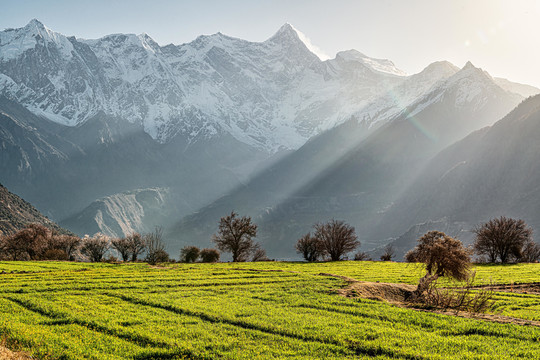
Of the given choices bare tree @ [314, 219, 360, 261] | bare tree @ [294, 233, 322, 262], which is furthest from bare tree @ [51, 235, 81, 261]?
bare tree @ [314, 219, 360, 261]

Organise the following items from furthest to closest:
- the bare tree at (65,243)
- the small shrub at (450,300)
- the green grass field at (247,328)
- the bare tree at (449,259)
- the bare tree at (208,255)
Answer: the bare tree at (65,243) → the bare tree at (208,255) → the bare tree at (449,259) → the small shrub at (450,300) → the green grass field at (247,328)

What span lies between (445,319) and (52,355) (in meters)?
20.0


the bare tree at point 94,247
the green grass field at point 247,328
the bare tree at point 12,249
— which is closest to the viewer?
the green grass field at point 247,328

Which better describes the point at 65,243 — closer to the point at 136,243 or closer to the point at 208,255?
the point at 136,243

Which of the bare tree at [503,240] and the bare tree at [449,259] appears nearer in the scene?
the bare tree at [449,259]

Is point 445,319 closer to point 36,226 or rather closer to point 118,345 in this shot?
point 118,345

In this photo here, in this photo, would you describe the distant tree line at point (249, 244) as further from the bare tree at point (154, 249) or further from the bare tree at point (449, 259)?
the bare tree at point (449, 259)

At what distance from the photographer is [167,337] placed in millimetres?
18734

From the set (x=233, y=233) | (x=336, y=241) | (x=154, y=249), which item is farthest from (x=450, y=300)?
(x=154, y=249)

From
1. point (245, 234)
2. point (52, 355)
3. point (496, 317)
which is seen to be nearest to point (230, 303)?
point (52, 355)

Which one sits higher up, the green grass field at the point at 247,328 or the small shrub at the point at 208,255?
the green grass field at the point at 247,328

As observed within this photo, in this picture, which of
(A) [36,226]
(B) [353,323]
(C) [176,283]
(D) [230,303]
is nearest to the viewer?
(B) [353,323]

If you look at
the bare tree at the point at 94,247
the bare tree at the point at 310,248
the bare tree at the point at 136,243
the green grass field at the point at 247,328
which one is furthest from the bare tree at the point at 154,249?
the green grass field at the point at 247,328

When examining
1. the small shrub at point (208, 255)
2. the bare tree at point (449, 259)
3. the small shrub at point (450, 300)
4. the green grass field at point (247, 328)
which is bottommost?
the small shrub at point (208, 255)
